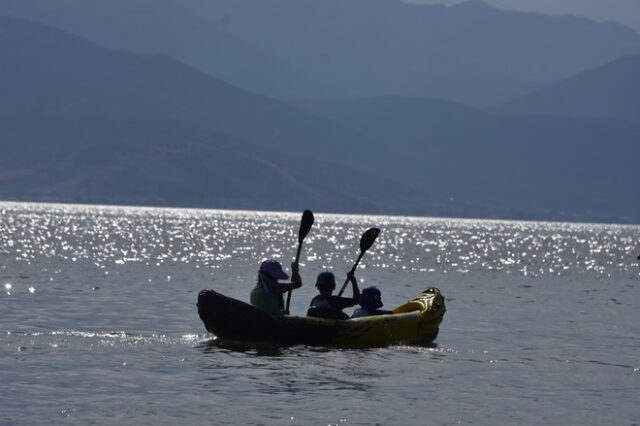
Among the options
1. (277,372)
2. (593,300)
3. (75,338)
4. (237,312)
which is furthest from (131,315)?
(593,300)

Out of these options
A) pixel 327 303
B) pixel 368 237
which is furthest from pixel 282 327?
pixel 368 237

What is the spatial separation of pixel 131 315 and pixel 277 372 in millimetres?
12643

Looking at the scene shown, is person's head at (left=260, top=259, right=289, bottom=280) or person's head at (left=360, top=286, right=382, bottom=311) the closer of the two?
person's head at (left=260, top=259, right=289, bottom=280)

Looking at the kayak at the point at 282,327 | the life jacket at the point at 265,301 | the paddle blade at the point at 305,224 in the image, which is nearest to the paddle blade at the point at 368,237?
the paddle blade at the point at 305,224

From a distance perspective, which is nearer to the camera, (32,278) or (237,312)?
(237,312)

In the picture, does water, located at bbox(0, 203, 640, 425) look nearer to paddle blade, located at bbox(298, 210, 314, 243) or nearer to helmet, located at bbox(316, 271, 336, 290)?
helmet, located at bbox(316, 271, 336, 290)

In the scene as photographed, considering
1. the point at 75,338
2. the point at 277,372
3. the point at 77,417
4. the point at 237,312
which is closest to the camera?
the point at 77,417

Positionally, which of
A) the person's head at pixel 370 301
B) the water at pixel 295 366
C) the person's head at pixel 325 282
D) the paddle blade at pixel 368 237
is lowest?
the water at pixel 295 366

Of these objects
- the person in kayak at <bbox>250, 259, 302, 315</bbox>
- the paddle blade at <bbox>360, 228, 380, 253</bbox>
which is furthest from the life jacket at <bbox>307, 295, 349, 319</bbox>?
the paddle blade at <bbox>360, 228, 380, 253</bbox>

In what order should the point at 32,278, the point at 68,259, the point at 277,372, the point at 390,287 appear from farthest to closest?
the point at 68,259, the point at 390,287, the point at 32,278, the point at 277,372

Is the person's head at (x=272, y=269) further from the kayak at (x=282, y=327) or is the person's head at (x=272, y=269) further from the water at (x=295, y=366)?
the water at (x=295, y=366)

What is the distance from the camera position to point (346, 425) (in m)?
19.5

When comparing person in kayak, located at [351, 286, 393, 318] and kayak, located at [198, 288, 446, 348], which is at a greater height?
person in kayak, located at [351, 286, 393, 318]

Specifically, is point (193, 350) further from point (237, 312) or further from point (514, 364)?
point (514, 364)
